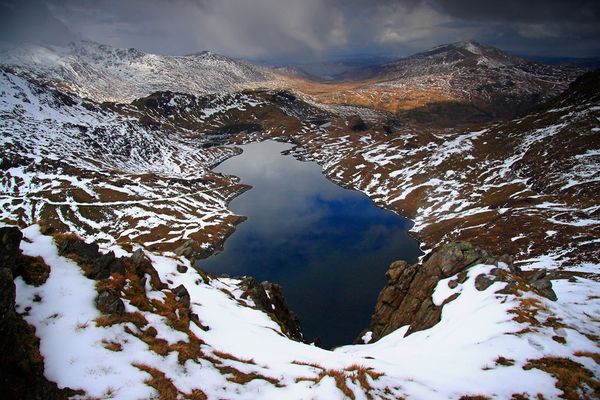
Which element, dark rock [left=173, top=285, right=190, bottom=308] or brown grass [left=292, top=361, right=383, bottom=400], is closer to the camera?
brown grass [left=292, top=361, right=383, bottom=400]

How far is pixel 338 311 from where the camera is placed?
4801 inches

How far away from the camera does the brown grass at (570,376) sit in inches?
932

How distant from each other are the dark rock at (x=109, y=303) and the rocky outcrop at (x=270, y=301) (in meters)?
22.5

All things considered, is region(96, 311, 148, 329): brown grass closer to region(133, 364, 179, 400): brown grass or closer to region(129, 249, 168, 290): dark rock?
region(133, 364, 179, 400): brown grass

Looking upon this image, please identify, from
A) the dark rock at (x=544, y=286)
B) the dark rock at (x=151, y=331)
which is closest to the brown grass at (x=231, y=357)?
the dark rock at (x=151, y=331)

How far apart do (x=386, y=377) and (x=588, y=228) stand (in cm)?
13551

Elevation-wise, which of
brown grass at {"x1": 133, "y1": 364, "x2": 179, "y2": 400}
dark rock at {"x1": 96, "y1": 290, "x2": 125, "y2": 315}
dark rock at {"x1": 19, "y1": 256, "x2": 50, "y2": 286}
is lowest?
brown grass at {"x1": 133, "y1": 364, "x2": 179, "y2": 400}

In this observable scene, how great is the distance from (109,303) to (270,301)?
37578mm

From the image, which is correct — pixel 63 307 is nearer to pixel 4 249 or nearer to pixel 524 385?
pixel 4 249

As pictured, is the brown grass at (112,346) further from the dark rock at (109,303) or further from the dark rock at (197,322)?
the dark rock at (197,322)

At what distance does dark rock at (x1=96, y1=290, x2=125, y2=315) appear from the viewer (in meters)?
24.0

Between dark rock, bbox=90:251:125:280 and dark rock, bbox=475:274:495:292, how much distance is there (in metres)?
40.7

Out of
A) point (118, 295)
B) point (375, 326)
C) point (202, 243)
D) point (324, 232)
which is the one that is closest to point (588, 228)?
point (375, 326)

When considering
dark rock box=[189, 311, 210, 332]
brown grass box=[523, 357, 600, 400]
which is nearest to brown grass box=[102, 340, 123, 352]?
dark rock box=[189, 311, 210, 332]
